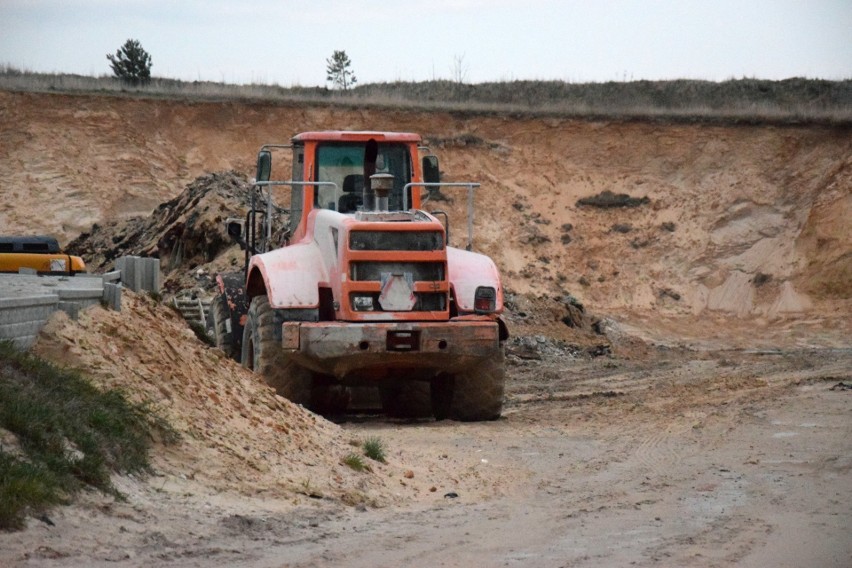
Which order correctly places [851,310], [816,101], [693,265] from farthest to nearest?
[816,101] → [693,265] → [851,310]

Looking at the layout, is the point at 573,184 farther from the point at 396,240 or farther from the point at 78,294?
the point at 78,294

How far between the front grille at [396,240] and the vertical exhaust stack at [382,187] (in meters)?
0.59

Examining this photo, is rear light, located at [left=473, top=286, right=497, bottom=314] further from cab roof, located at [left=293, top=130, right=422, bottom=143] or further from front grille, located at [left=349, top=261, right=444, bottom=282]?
cab roof, located at [left=293, top=130, right=422, bottom=143]

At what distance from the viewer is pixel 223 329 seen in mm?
15758

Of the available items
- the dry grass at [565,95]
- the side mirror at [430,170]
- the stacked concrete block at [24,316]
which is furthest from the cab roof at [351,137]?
the dry grass at [565,95]

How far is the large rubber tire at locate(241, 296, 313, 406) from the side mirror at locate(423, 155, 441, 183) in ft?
7.24

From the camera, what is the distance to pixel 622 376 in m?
17.9

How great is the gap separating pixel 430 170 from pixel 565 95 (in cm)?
2670

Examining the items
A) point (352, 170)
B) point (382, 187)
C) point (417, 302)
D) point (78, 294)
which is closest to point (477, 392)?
point (417, 302)

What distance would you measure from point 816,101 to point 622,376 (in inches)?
919

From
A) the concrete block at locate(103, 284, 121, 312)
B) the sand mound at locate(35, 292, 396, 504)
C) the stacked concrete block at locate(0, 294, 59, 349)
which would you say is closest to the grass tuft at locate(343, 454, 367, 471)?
the sand mound at locate(35, 292, 396, 504)

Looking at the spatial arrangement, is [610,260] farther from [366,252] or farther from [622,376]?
[366,252]

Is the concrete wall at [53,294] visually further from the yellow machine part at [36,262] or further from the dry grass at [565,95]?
the dry grass at [565,95]

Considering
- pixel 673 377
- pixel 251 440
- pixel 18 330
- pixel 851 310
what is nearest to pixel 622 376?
pixel 673 377
